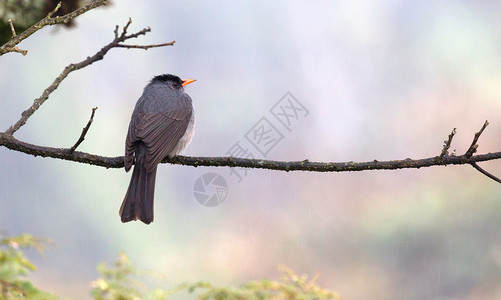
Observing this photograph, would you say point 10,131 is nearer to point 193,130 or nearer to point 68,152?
point 68,152

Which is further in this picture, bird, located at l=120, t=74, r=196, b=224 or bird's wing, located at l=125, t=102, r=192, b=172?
bird's wing, located at l=125, t=102, r=192, b=172

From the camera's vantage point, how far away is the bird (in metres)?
4.52

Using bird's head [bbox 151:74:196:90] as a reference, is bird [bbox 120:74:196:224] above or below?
below

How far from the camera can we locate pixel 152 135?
16.3 feet

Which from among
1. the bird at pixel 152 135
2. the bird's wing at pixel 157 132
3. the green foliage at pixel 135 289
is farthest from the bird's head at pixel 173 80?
the green foliage at pixel 135 289

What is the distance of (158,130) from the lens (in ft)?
16.6

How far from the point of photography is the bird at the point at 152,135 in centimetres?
452

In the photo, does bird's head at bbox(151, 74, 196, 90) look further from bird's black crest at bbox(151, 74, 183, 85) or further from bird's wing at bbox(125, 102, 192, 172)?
bird's wing at bbox(125, 102, 192, 172)

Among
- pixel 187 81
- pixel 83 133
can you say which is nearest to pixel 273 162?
pixel 83 133

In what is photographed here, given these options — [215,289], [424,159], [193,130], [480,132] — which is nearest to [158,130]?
[193,130]

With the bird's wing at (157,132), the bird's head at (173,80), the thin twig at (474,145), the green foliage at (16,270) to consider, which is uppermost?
the bird's head at (173,80)

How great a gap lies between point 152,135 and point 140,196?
0.68 metres

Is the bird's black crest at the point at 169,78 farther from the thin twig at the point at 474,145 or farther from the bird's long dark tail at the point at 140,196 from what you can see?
the thin twig at the point at 474,145

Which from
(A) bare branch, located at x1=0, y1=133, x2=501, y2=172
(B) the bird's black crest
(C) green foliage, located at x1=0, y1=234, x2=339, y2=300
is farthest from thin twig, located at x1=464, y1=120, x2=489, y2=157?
(B) the bird's black crest
